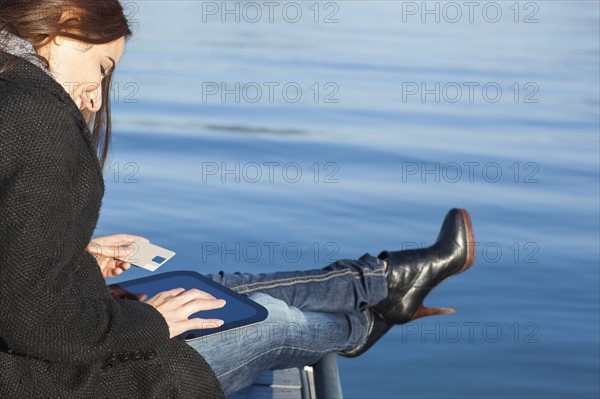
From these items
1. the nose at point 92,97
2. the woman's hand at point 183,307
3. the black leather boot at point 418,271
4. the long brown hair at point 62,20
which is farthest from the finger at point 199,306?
the black leather boot at point 418,271

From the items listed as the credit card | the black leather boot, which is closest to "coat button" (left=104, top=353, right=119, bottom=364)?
the credit card

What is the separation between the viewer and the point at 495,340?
5.43 metres

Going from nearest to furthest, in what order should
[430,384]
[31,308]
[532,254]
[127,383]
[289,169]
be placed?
[31,308] < [127,383] < [430,384] < [532,254] < [289,169]

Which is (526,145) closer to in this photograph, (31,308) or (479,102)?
(479,102)

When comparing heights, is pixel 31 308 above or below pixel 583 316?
above

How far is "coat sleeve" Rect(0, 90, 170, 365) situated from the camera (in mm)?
2113

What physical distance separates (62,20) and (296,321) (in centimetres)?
147

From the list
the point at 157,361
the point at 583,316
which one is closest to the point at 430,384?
the point at 583,316

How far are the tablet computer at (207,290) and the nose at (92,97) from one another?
1.73 ft

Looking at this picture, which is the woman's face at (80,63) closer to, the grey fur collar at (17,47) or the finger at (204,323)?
the grey fur collar at (17,47)

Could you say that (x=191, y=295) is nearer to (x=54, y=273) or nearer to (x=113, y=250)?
(x=113, y=250)

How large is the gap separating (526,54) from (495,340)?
9.02m

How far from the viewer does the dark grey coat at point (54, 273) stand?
6.96 feet

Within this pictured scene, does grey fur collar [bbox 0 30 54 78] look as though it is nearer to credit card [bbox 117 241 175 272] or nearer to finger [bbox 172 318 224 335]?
finger [bbox 172 318 224 335]
